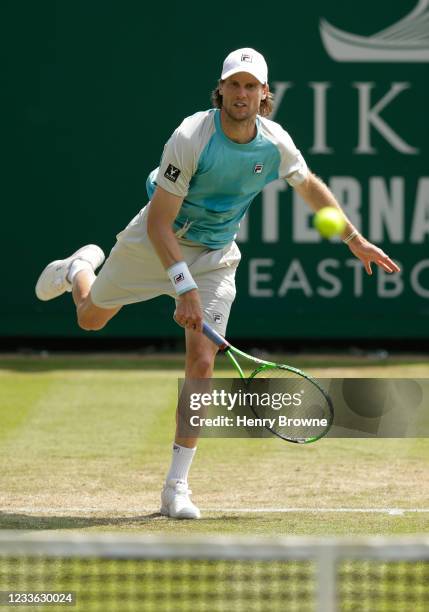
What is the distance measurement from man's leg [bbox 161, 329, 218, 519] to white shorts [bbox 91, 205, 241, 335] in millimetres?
129

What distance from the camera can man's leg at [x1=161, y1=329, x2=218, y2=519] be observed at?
209 inches

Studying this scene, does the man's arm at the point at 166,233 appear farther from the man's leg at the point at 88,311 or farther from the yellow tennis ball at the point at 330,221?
the man's leg at the point at 88,311

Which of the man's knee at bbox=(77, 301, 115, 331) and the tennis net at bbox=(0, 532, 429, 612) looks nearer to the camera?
the tennis net at bbox=(0, 532, 429, 612)

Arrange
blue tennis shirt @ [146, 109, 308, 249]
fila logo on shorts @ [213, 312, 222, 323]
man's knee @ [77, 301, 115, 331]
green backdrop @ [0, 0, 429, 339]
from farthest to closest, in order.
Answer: green backdrop @ [0, 0, 429, 339]
man's knee @ [77, 301, 115, 331]
fila logo on shorts @ [213, 312, 222, 323]
blue tennis shirt @ [146, 109, 308, 249]

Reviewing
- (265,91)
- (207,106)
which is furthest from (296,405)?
(207,106)

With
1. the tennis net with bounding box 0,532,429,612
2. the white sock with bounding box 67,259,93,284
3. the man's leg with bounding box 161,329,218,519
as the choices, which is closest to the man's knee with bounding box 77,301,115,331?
the white sock with bounding box 67,259,93,284

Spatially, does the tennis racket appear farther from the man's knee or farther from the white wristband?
the man's knee

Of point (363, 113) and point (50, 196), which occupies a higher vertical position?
point (363, 113)

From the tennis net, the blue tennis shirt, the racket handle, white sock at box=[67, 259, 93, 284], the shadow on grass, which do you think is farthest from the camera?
white sock at box=[67, 259, 93, 284]

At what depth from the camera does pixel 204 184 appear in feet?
17.4

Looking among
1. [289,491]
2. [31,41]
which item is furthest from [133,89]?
[289,491]

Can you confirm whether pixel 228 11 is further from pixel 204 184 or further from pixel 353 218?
pixel 204 184

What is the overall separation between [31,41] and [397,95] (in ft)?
9.24

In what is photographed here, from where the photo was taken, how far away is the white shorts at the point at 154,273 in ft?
18.3
